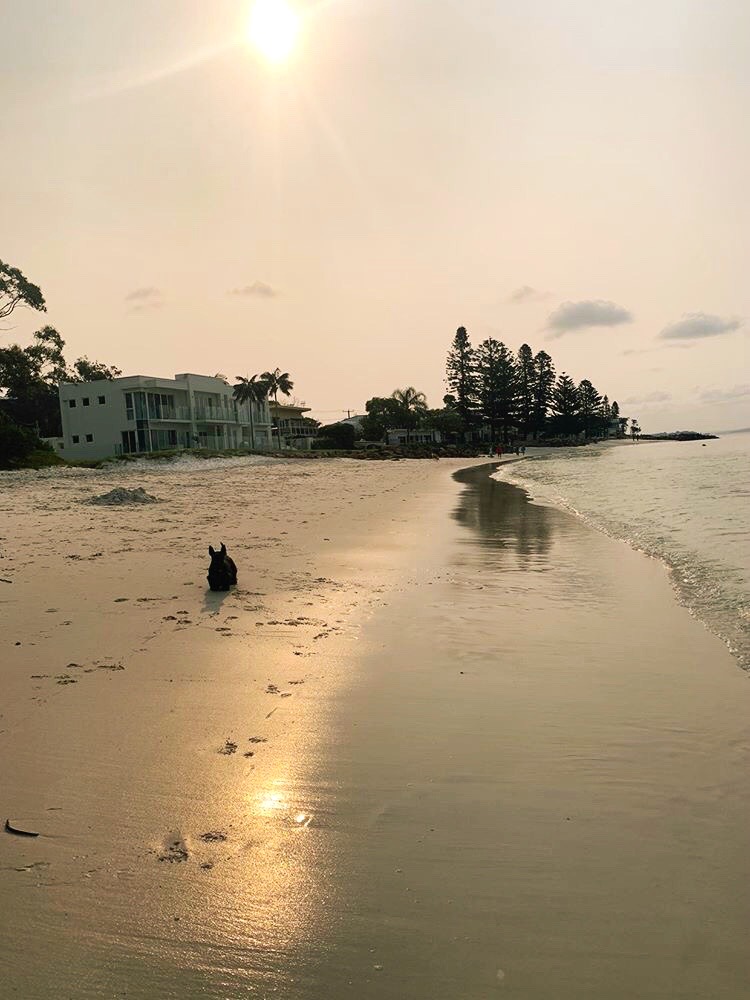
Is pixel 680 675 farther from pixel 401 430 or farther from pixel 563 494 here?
pixel 401 430

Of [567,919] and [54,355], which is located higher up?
[54,355]

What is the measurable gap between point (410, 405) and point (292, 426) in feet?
63.2

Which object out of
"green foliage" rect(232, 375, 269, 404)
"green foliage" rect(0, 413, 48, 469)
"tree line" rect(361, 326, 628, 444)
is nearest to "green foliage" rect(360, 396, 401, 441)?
"tree line" rect(361, 326, 628, 444)

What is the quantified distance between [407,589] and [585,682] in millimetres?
3443

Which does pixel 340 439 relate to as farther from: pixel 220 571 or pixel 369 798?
pixel 369 798

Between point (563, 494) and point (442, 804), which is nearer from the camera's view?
point (442, 804)

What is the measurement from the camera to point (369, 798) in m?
3.29

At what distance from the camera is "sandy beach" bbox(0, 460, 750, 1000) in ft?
7.37

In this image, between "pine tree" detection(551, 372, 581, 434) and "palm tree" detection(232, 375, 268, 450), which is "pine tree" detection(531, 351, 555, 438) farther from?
"palm tree" detection(232, 375, 268, 450)

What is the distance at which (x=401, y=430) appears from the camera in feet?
356

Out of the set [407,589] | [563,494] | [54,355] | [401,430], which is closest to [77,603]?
[407,589]

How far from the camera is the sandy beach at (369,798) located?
2.25 meters

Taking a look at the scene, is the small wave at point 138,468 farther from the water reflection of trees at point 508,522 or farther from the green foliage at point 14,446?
the water reflection of trees at point 508,522

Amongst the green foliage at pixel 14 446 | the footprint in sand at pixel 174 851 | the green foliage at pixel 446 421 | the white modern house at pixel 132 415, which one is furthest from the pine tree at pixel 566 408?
the footprint in sand at pixel 174 851
